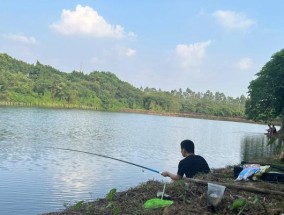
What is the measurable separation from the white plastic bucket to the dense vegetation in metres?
92.3

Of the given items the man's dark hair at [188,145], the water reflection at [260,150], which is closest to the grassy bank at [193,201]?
the man's dark hair at [188,145]

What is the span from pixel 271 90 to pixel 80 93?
97170 millimetres

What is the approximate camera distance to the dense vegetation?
333 ft

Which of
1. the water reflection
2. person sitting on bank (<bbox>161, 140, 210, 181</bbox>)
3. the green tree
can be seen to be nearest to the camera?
person sitting on bank (<bbox>161, 140, 210, 181</bbox>)

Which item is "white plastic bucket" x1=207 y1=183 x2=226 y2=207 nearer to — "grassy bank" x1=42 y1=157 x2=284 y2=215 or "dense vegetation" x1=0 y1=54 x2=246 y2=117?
"grassy bank" x1=42 y1=157 x2=284 y2=215

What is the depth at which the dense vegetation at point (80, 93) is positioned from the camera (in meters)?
102

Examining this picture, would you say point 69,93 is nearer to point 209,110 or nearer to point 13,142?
point 209,110

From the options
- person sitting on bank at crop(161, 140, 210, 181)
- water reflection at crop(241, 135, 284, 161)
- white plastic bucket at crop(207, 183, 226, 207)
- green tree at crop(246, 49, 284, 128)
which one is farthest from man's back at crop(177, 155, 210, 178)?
green tree at crop(246, 49, 284, 128)

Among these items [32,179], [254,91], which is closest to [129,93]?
[254,91]

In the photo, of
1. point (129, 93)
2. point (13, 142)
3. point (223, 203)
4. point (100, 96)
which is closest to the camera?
point (223, 203)

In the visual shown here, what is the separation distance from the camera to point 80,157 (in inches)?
712

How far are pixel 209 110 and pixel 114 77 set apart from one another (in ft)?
181

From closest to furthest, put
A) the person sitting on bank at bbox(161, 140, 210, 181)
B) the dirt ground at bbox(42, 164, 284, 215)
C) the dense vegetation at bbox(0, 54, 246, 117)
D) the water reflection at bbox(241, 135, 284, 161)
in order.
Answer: the dirt ground at bbox(42, 164, 284, 215)
the person sitting on bank at bbox(161, 140, 210, 181)
the water reflection at bbox(241, 135, 284, 161)
the dense vegetation at bbox(0, 54, 246, 117)

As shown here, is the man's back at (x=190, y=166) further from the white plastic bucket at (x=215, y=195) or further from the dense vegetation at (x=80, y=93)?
the dense vegetation at (x=80, y=93)
